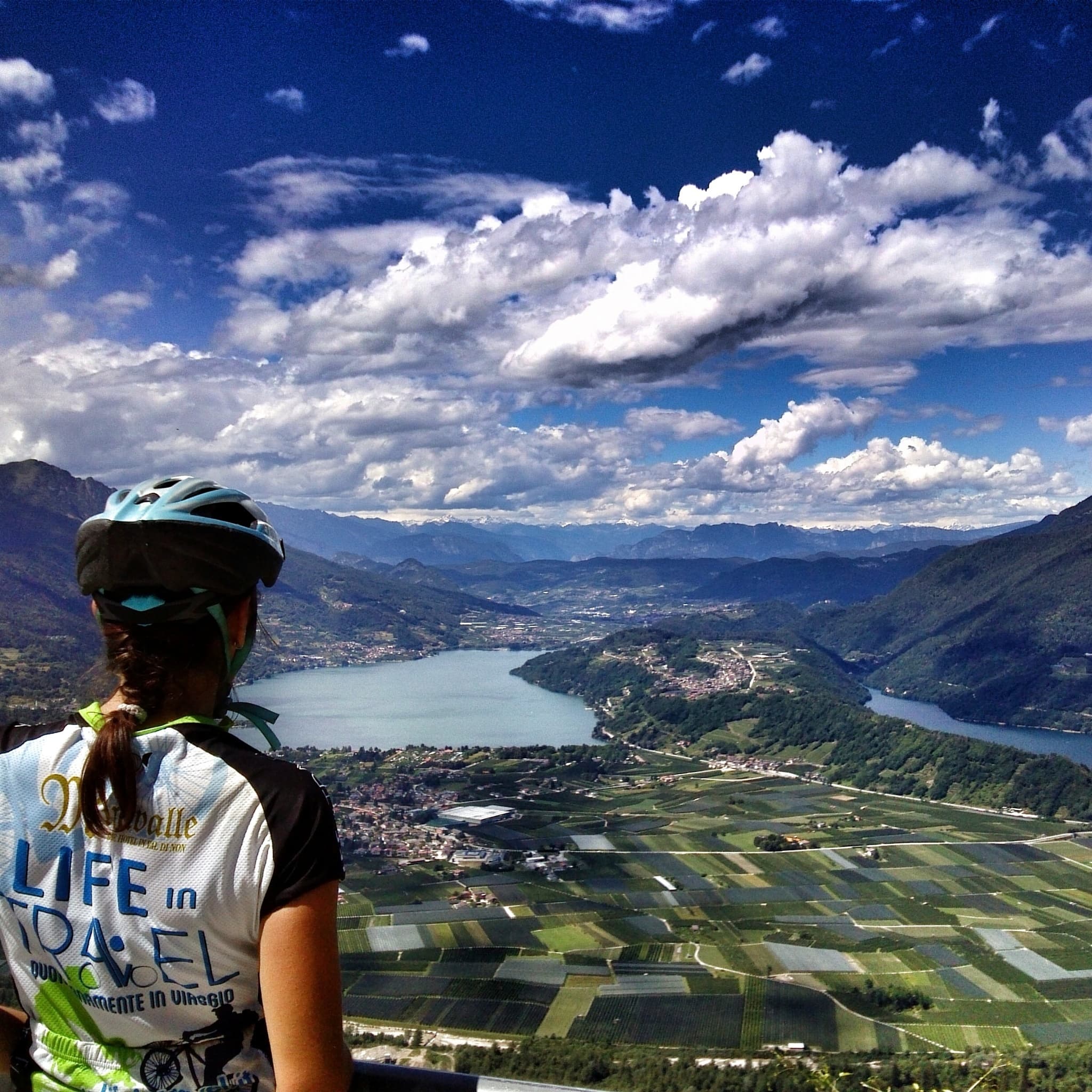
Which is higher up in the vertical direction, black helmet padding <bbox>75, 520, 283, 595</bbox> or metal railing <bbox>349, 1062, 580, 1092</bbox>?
black helmet padding <bbox>75, 520, 283, 595</bbox>

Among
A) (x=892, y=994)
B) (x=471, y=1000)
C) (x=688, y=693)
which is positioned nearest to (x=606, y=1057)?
(x=471, y=1000)

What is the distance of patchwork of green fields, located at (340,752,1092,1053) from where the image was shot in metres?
21.7

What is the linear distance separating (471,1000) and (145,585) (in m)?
23.9

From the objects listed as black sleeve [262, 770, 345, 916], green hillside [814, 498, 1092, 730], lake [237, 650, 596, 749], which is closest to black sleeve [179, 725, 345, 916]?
black sleeve [262, 770, 345, 916]

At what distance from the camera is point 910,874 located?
117 feet

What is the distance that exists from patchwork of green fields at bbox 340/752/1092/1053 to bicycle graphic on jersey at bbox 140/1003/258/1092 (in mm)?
21538

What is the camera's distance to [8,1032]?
4.19ft

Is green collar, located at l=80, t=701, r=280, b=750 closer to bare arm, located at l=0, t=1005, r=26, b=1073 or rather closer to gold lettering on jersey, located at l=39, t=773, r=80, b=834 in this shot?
gold lettering on jersey, located at l=39, t=773, r=80, b=834

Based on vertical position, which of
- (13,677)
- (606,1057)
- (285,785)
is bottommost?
(606,1057)

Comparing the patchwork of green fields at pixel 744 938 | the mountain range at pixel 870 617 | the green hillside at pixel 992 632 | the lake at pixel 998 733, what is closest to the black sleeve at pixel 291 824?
the patchwork of green fields at pixel 744 938

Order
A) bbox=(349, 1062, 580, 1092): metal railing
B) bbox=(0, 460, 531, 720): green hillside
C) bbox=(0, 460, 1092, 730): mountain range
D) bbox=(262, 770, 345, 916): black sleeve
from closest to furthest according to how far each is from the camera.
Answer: bbox=(262, 770, 345, 916): black sleeve < bbox=(349, 1062, 580, 1092): metal railing < bbox=(0, 460, 531, 720): green hillside < bbox=(0, 460, 1092, 730): mountain range

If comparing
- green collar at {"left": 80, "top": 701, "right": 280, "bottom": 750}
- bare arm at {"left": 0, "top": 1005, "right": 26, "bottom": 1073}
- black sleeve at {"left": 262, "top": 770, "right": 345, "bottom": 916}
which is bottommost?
bare arm at {"left": 0, "top": 1005, "right": 26, "bottom": 1073}

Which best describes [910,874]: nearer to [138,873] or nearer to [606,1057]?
[606,1057]

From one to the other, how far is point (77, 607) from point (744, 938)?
144 feet
